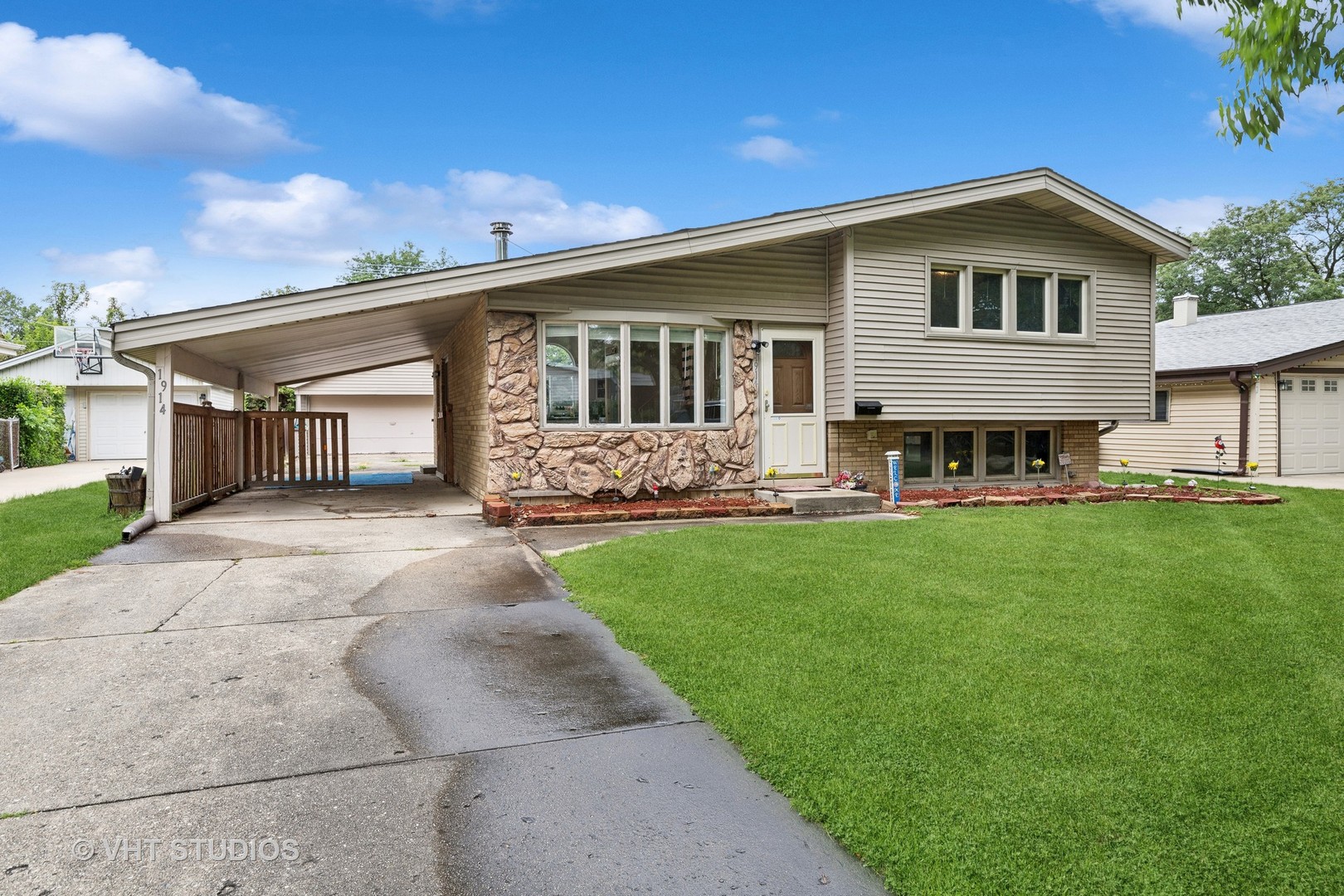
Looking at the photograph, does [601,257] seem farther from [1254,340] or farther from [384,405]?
[384,405]

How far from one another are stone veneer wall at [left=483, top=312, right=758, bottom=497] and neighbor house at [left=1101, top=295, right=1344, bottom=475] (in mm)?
10954

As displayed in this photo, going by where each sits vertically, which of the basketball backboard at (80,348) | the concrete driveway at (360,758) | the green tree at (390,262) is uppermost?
the green tree at (390,262)

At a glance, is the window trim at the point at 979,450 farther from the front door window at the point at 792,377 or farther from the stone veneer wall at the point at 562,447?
the stone veneer wall at the point at 562,447

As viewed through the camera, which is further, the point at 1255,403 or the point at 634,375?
the point at 1255,403

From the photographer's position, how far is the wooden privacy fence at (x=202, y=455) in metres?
9.63

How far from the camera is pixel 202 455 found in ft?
36.4

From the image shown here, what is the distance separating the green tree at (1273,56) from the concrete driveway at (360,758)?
4067 millimetres

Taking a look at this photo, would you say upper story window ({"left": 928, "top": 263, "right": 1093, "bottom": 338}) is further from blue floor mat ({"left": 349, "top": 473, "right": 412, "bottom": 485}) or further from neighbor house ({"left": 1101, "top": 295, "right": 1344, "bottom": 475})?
blue floor mat ({"left": 349, "top": 473, "right": 412, "bottom": 485})

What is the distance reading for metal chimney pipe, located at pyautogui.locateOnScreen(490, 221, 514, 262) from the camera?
47.2 feet

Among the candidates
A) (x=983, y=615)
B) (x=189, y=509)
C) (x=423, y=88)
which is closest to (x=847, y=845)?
(x=983, y=615)

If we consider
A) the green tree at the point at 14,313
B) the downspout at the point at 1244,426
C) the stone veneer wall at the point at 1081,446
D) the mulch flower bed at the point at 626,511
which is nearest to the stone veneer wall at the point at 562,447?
the mulch flower bed at the point at 626,511

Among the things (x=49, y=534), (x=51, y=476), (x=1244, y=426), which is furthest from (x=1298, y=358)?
(x=51, y=476)

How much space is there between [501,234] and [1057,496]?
10338mm

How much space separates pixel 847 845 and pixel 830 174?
186ft
